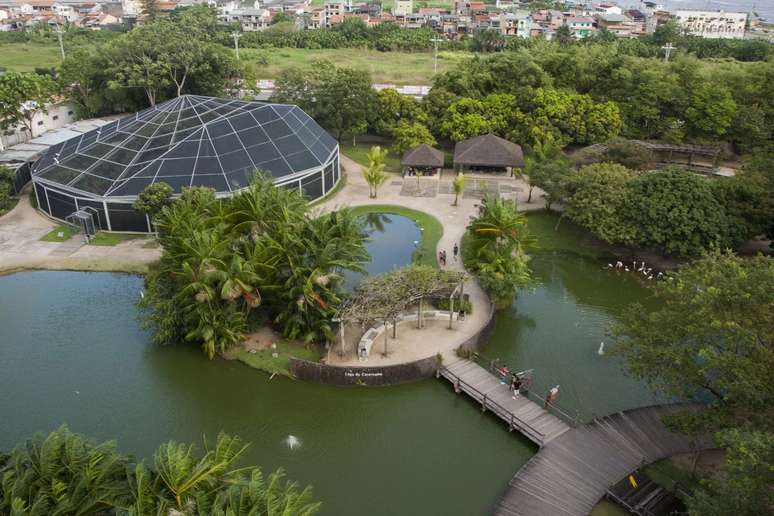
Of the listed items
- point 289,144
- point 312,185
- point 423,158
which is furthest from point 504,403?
point 423,158

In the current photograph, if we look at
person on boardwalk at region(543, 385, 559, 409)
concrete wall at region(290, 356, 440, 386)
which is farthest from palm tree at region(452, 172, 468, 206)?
person on boardwalk at region(543, 385, 559, 409)

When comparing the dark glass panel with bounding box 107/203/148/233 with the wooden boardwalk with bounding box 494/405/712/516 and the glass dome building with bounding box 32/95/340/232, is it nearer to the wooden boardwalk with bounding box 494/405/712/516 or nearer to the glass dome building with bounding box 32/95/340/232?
the glass dome building with bounding box 32/95/340/232

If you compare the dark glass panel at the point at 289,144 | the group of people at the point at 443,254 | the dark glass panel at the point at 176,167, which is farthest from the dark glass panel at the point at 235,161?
the group of people at the point at 443,254

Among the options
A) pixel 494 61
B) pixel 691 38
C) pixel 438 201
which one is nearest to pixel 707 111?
pixel 494 61

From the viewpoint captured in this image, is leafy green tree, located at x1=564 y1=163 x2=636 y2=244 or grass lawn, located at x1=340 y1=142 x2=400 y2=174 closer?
leafy green tree, located at x1=564 y1=163 x2=636 y2=244

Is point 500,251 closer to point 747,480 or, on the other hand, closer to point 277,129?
point 747,480

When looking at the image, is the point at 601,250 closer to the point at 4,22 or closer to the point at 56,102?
the point at 56,102
